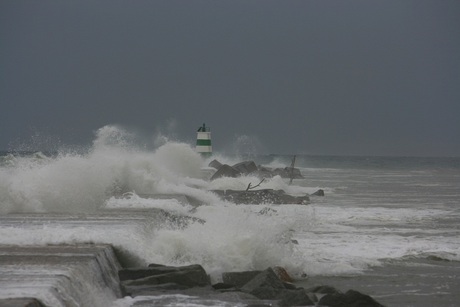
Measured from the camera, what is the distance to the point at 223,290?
8.09m

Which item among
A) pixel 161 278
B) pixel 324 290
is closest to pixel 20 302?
pixel 161 278

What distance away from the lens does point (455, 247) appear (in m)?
12.7

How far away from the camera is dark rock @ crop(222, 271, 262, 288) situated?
28.3 feet

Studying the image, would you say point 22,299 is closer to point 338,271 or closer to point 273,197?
point 338,271

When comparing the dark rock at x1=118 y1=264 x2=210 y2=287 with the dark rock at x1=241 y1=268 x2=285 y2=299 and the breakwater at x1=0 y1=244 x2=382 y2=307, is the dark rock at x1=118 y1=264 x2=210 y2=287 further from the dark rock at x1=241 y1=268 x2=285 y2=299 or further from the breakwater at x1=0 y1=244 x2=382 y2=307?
the dark rock at x1=241 y1=268 x2=285 y2=299

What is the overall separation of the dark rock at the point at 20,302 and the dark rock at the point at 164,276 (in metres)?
2.44

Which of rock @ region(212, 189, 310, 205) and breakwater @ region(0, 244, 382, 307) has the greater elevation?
rock @ region(212, 189, 310, 205)

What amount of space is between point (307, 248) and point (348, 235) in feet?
7.00

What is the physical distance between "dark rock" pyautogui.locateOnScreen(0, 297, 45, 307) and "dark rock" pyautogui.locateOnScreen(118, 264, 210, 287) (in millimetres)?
2439

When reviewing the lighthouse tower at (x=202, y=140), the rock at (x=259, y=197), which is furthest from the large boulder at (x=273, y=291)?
the lighthouse tower at (x=202, y=140)

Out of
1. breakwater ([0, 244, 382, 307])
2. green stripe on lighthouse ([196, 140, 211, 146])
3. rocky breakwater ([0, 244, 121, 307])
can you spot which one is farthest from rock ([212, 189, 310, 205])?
green stripe on lighthouse ([196, 140, 211, 146])

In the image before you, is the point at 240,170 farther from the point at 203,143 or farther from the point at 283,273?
the point at 283,273

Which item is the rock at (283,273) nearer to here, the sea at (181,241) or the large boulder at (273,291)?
the sea at (181,241)

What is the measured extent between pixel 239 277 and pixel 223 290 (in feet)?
2.04
